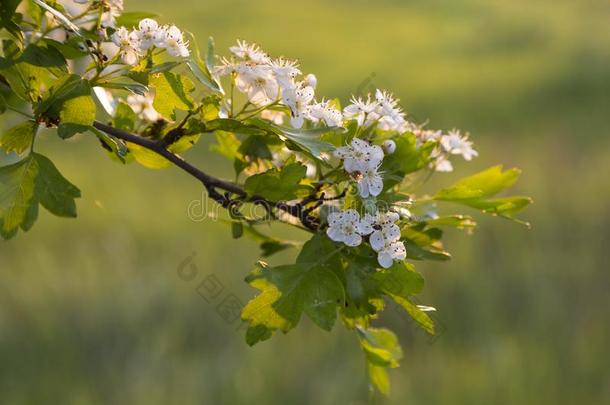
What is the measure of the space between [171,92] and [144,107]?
0.21 m

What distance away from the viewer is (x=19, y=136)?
3.04 feet

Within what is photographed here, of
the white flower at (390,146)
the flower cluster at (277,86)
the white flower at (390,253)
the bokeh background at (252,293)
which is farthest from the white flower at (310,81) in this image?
the bokeh background at (252,293)

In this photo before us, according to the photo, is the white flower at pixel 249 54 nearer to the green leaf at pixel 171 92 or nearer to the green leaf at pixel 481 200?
the green leaf at pixel 171 92

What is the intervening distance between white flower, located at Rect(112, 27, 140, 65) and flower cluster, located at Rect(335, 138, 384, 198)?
0.81 ft

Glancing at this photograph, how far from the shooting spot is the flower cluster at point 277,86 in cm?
93

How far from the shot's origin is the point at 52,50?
2.90ft

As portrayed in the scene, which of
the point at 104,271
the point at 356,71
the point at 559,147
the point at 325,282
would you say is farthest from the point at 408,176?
the point at 356,71

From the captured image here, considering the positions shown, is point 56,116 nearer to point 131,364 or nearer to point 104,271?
point 131,364

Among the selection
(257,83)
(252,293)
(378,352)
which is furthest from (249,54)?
(252,293)

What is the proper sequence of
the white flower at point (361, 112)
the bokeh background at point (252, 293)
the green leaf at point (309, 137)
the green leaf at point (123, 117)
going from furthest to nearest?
the bokeh background at point (252, 293), the green leaf at point (123, 117), the white flower at point (361, 112), the green leaf at point (309, 137)

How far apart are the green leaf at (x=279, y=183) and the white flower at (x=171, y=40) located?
16cm

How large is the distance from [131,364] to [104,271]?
0.60m

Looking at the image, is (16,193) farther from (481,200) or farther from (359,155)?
(481,200)

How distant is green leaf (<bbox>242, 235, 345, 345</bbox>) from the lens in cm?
92
